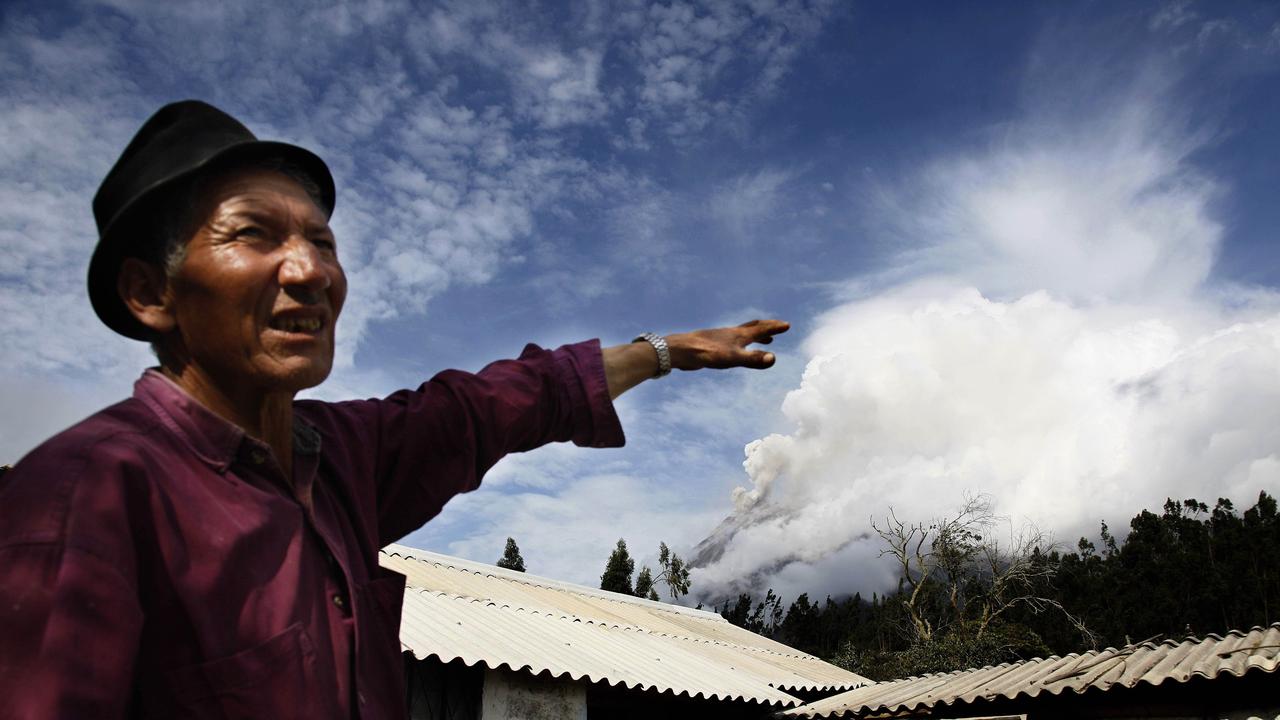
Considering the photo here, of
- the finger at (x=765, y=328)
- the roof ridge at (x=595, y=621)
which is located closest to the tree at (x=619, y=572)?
the roof ridge at (x=595, y=621)

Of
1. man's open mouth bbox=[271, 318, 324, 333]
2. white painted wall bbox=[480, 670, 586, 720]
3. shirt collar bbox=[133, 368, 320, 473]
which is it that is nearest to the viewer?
shirt collar bbox=[133, 368, 320, 473]

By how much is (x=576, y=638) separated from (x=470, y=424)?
369 inches

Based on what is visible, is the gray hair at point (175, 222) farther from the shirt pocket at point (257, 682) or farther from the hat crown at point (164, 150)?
the shirt pocket at point (257, 682)

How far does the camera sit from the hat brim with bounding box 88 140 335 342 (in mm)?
1359

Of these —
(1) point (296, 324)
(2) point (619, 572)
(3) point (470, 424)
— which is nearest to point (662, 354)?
(3) point (470, 424)

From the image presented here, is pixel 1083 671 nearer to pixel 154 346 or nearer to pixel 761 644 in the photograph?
pixel 761 644

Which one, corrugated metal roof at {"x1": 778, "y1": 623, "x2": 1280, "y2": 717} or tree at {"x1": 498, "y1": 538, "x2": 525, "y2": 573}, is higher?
tree at {"x1": 498, "y1": 538, "x2": 525, "y2": 573}

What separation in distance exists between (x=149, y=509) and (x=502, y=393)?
764 mm

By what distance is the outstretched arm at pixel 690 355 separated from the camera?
197cm

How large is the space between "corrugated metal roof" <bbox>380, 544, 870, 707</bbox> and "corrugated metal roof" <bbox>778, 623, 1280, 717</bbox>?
1218 millimetres

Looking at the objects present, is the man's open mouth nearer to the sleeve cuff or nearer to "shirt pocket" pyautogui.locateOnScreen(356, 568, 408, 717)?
"shirt pocket" pyautogui.locateOnScreen(356, 568, 408, 717)

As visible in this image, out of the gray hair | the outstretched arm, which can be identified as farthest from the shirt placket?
the outstretched arm

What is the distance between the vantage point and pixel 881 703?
10.3 meters

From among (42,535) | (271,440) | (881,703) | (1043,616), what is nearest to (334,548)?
(271,440)
